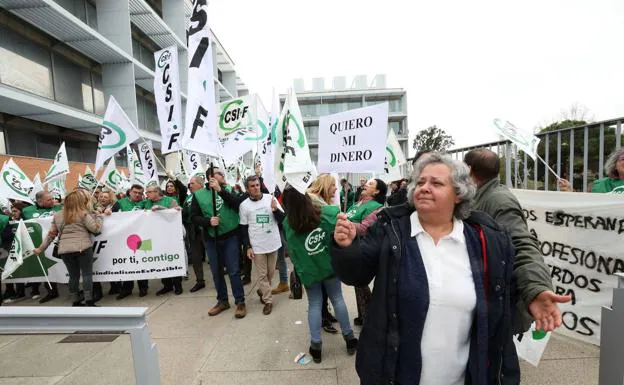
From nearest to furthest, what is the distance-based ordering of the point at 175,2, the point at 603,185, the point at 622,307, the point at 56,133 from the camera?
the point at 622,307
the point at 603,185
the point at 56,133
the point at 175,2

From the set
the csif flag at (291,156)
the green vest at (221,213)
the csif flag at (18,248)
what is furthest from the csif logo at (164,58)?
the csif flag at (18,248)

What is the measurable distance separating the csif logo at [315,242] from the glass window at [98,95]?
2008cm

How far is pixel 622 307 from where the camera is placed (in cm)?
167

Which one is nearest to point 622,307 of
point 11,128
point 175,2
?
point 11,128

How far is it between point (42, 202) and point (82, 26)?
44.3 feet

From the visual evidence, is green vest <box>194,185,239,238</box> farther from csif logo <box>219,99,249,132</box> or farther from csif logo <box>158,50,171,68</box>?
csif logo <box>158,50,171,68</box>

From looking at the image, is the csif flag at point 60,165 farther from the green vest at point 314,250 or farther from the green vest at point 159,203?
the green vest at point 314,250

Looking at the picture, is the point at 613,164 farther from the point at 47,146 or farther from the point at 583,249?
the point at 47,146

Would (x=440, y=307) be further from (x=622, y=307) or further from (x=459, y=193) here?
(x=622, y=307)

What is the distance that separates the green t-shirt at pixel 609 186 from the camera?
10.9ft

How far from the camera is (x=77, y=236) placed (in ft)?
15.6

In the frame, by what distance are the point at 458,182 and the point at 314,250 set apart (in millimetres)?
1831

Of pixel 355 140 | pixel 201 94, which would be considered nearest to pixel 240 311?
pixel 355 140

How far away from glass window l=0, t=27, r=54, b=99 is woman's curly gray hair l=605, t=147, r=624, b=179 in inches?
697
